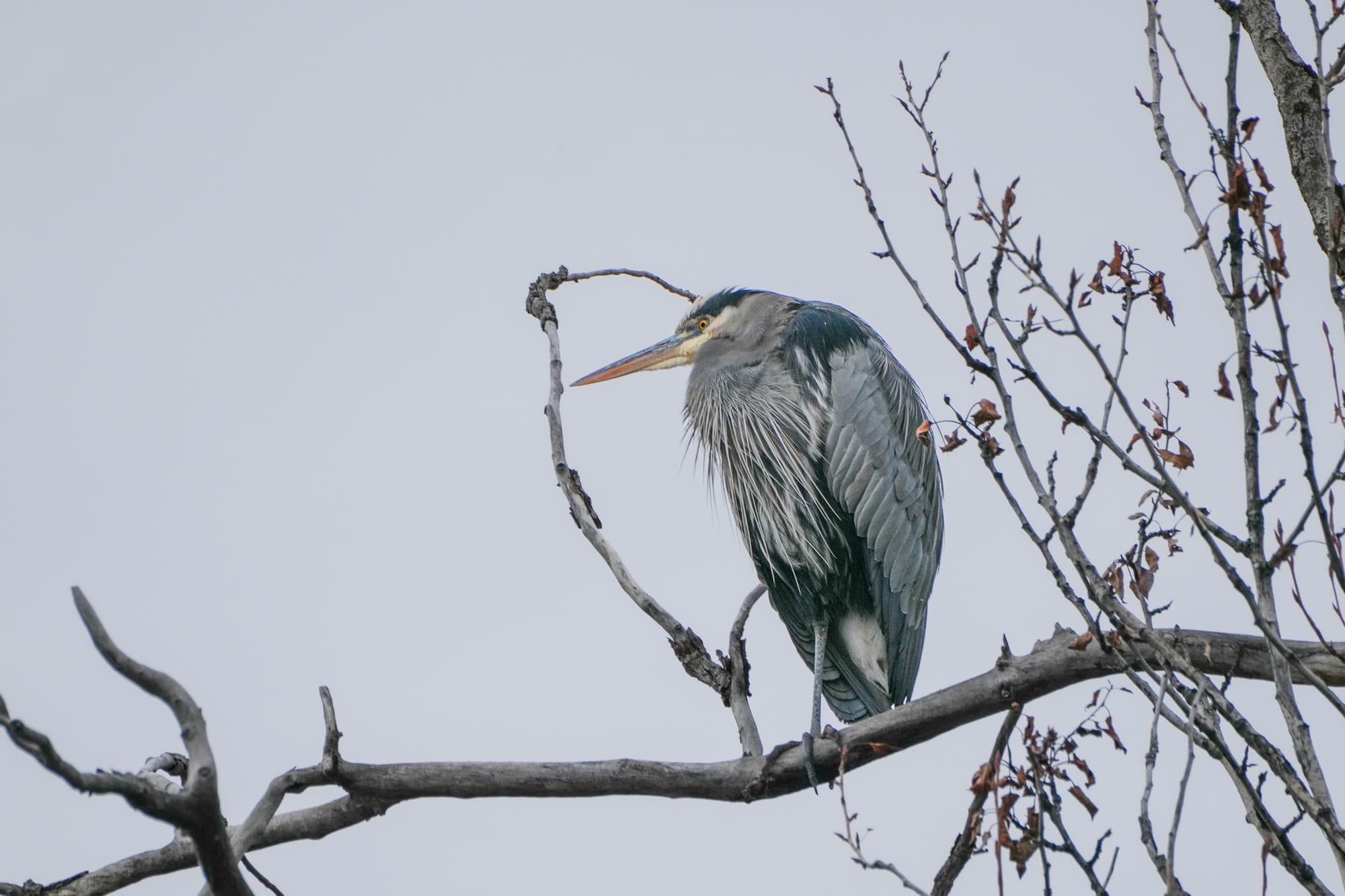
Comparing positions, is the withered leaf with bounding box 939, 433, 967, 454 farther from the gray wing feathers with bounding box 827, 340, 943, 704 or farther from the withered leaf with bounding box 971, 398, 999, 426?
the gray wing feathers with bounding box 827, 340, 943, 704

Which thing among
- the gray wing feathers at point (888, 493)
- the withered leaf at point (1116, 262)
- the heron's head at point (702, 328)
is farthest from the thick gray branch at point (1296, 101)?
the heron's head at point (702, 328)

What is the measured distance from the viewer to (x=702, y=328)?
209 inches

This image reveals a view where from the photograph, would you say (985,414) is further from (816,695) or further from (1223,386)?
(816,695)

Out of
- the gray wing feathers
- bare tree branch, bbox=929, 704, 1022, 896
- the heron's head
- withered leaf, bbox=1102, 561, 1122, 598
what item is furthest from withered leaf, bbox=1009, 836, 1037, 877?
the heron's head

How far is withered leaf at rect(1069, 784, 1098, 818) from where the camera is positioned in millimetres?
2234

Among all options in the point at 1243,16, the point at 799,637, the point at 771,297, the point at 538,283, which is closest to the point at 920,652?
the point at 799,637

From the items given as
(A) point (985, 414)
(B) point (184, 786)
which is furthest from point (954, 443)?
(B) point (184, 786)

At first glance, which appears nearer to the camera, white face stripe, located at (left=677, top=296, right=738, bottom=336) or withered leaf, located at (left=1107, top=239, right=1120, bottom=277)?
withered leaf, located at (left=1107, top=239, right=1120, bottom=277)

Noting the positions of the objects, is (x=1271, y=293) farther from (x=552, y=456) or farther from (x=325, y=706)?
(x=552, y=456)

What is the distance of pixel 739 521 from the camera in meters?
4.93

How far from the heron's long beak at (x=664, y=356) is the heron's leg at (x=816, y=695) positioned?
1.36 meters

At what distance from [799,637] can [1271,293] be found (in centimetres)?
300

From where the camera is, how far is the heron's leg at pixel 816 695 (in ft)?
10.1

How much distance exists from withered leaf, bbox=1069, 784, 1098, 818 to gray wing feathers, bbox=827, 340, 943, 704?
2.21 meters
